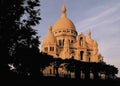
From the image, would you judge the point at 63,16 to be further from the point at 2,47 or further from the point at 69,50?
the point at 2,47

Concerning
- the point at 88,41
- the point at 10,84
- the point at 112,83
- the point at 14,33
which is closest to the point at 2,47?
the point at 14,33

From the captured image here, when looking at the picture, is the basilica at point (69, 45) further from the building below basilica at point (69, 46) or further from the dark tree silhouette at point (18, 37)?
the dark tree silhouette at point (18, 37)

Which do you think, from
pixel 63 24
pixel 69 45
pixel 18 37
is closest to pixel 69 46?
pixel 69 45

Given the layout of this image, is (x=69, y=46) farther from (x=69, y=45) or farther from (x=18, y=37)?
(x=18, y=37)

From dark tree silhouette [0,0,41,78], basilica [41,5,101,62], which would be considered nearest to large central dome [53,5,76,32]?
basilica [41,5,101,62]

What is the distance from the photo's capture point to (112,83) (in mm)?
45469

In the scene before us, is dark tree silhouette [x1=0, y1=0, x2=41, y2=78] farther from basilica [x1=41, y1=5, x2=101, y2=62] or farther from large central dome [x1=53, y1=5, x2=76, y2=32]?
large central dome [x1=53, y1=5, x2=76, y2=32]

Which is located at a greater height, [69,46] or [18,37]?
[69,46]

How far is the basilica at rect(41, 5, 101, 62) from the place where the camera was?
9570cm

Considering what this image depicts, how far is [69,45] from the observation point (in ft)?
317

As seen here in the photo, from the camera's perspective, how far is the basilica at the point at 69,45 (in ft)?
314

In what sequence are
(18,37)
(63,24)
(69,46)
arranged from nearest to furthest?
(18,37), (69,46), (63,24)

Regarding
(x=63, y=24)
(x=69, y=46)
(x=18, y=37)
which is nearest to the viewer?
(x=18, y=37)

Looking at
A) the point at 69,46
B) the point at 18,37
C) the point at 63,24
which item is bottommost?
the point at 18,37
